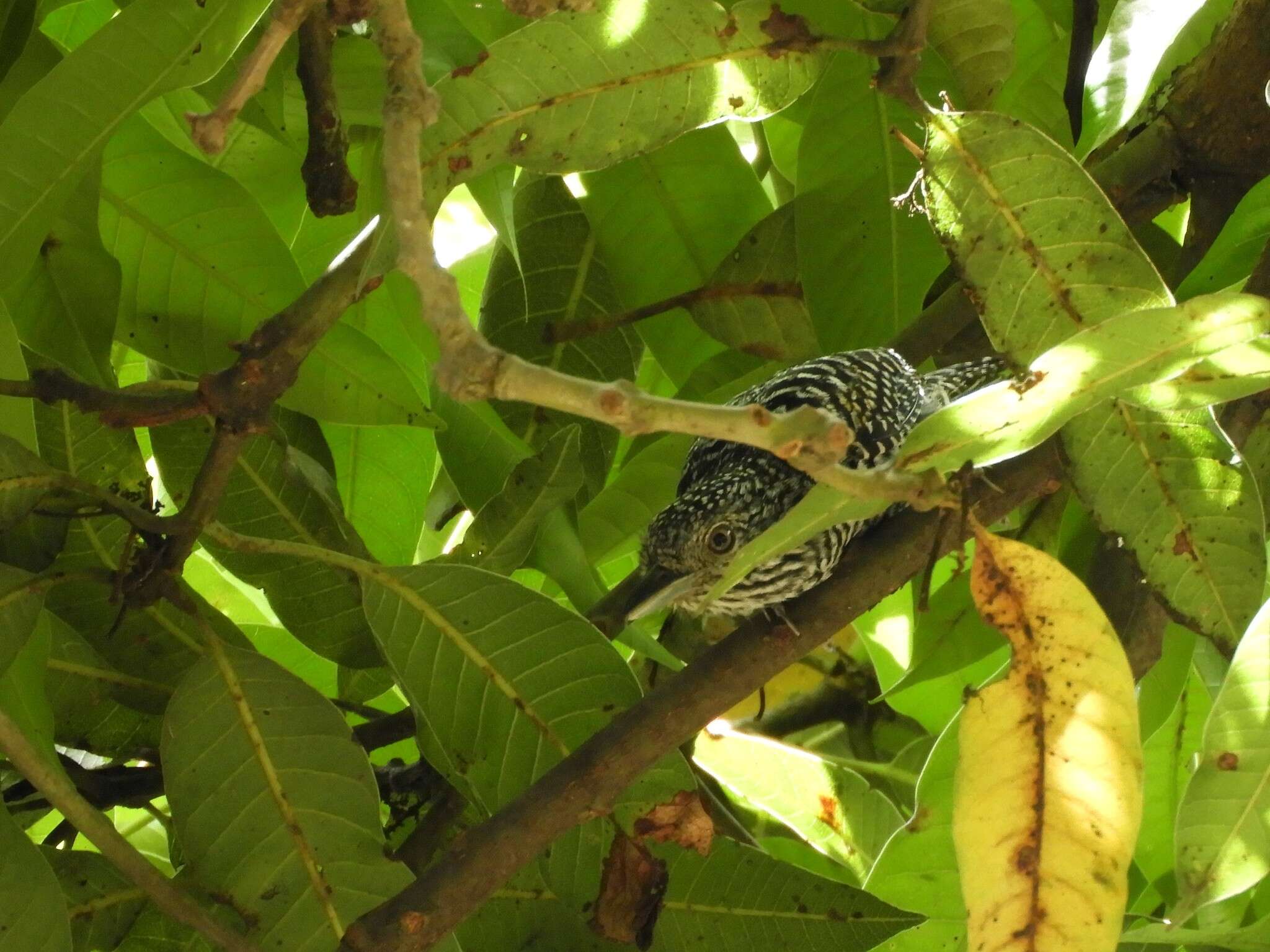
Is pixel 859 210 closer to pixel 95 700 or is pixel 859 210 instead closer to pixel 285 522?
pixel 285 522

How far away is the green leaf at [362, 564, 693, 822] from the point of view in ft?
3.65

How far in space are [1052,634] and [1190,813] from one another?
0.14 m

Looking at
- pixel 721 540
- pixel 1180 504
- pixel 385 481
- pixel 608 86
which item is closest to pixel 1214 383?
pixel 1180 504

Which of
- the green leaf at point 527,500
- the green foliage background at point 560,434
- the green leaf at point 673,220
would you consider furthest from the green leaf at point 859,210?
the green leaf at point 527,500

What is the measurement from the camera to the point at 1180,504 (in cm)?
104

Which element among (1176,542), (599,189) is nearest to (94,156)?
(599,189)

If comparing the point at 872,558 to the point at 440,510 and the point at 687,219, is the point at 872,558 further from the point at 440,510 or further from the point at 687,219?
the point at 440,510

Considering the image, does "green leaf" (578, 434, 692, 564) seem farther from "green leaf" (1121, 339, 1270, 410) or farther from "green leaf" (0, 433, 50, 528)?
"green leaf" (1121, 339, 1270, 410)

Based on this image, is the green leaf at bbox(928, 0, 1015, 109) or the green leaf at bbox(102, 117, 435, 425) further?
the green leaf at bbox(928, 0, 1015, 109)

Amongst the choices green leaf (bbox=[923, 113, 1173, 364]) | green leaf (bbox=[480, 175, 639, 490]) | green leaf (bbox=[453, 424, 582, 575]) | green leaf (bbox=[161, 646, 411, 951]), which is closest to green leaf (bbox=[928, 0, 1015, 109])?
green leaf (bbox=[923, 113, 1173, 364])

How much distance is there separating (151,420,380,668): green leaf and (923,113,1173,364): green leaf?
660 millimetres

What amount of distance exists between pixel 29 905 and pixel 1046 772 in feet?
2.46

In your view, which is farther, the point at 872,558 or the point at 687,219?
the point at 687,219

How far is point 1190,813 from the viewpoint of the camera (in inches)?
33.1
